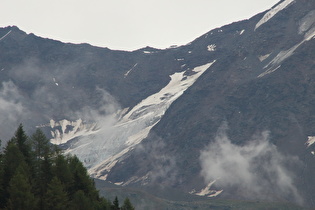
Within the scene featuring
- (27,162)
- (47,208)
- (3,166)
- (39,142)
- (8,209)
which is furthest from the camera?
(39,142)

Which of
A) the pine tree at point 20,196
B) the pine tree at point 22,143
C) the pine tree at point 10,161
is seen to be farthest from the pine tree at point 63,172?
the pine tree at point 20,196

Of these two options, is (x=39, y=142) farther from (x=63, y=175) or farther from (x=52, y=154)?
(x=63, y=175)

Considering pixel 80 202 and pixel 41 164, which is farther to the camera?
pixel 41 164

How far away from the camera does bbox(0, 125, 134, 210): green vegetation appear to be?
64812 mm

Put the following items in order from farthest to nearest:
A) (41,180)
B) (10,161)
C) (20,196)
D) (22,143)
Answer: (22,143) < (41,180) < (10,161) < (20,196)

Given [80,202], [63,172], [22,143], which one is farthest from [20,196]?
[22,143]

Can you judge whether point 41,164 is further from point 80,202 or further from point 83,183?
point 80,202

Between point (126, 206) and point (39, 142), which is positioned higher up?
point (39, 142)

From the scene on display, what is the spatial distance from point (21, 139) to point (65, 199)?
16.4 metres

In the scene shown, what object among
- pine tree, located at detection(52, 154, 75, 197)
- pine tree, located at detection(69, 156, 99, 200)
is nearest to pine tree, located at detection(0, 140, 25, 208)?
pine tree, located at detection(52, 154, 75, 197)

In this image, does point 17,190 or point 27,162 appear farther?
point 27,162

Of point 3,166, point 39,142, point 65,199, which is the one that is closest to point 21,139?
point 39,142

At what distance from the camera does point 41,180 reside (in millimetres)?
75125

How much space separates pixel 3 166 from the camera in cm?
7400
